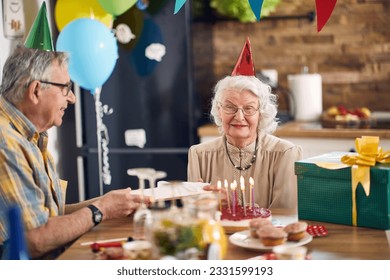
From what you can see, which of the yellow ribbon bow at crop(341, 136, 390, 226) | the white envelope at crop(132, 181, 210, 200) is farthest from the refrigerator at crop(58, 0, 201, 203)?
the yellow ribbon bow at crop(341, 136, 390, 226)

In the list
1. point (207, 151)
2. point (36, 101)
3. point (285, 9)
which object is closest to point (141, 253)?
point (36, 101)

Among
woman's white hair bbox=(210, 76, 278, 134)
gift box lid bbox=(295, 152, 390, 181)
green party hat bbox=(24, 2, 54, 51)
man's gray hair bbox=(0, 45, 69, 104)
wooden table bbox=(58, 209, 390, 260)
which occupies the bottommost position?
wooden table bbox=(58, 209, 390, 260)

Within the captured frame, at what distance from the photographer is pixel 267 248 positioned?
1.56m

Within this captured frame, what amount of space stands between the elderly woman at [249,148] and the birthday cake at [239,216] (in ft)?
1.05

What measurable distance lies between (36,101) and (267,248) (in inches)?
29.1

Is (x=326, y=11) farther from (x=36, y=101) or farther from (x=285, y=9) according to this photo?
(x=285, y=9)

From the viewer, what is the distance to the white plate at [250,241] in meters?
1.57

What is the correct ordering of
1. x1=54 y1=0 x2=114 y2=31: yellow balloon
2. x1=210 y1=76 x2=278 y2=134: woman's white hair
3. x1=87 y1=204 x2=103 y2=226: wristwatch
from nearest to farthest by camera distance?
x1=87 y1=204 x2=103 y2=226: wristwatch < x1=210 y1=76 x2=278 y2=134: woman's white hair < x1=54 y1=0 x2=114 y2=31: yellow balloon

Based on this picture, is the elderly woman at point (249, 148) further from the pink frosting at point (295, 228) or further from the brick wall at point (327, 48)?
the brick wall at point (327, 48)

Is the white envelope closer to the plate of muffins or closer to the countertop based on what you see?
the plate of muffins

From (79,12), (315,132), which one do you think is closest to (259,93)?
(315,132)

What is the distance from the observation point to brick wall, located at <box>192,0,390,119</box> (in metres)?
3.46

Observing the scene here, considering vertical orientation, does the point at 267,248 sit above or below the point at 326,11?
below

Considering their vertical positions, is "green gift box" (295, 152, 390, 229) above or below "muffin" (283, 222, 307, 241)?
above
